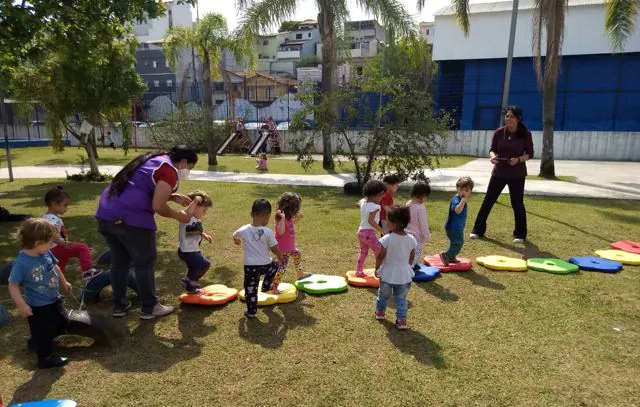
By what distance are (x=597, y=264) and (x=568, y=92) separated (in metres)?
23.3

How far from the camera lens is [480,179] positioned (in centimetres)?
1509

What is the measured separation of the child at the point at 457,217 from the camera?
5.67m

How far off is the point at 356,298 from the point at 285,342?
1.21 meters

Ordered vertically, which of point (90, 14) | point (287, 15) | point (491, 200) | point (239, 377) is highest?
point (287, 15)

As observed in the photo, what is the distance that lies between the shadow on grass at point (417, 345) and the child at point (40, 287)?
2581 millimetres

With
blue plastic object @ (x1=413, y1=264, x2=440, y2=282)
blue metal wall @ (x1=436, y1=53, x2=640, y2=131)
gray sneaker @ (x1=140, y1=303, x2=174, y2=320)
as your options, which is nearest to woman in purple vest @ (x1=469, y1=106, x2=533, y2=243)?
blue plastic object @ (x1=413, y1=264, x2=440, y2=282)

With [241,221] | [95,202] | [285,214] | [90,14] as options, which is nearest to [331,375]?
[285,214]

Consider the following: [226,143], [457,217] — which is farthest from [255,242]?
[226,143]

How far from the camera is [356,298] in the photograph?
4.99 metres

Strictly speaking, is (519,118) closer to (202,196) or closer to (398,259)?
(398,259)

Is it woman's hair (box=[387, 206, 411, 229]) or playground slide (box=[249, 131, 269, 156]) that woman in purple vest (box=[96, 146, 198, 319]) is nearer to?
woman's hair (box=[387, 206, 411, 229])

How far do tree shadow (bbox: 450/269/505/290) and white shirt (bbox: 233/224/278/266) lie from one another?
253 cm

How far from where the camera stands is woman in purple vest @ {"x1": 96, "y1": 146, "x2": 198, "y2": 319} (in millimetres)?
4027

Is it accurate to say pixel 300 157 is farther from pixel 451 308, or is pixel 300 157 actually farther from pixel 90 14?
pixel 451 308
